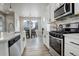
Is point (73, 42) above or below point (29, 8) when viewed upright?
below

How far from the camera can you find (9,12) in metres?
3.53

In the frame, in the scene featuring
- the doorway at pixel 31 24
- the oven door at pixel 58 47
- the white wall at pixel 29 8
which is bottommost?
the oven door at pixel 58 47

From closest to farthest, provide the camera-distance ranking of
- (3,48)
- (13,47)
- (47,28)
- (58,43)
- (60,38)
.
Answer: (3,48)
(13,47)
(60,38)
(58,43)
(47,28)

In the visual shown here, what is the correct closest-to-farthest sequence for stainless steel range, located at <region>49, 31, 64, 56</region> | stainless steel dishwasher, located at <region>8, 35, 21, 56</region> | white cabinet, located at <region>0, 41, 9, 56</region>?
1. white cabinet, located at <region>0, 41, 9, 56</region>
2. stainless steel dishwasher, located at <region>8, 35, 21, 56</region>
3. stainless steel range, located at <region>49, 31, 64, 56</region>

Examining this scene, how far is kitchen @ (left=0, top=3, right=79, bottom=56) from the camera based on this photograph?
1.55m

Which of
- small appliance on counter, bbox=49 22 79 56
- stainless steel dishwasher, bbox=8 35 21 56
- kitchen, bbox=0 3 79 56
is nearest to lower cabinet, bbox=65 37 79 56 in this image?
kitchen, bbox=0 3 79 56

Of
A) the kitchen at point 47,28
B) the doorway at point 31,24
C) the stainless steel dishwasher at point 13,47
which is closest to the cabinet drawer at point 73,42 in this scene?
the kitchen at point 47,28

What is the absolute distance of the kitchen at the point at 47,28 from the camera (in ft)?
5.08

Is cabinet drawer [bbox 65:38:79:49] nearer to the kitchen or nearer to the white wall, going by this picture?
the kitchen

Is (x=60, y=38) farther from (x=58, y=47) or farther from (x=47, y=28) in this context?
(x=47, y=28)

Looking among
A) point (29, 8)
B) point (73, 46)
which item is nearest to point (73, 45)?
point (73, 46)

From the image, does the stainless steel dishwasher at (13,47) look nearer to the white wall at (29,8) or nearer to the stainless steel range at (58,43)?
the stainless steel range at (58,43)

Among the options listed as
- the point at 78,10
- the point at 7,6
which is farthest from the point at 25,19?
the point at 78,10

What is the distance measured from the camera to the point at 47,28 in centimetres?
508
